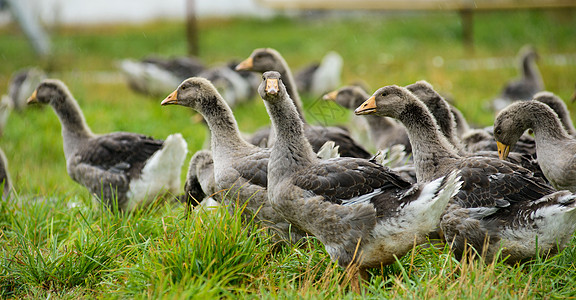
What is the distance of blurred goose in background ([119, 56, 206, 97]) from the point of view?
12.8 metres

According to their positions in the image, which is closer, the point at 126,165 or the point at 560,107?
the point at 560,107

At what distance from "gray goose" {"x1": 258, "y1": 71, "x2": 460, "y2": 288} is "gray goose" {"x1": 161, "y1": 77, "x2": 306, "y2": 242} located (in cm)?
46

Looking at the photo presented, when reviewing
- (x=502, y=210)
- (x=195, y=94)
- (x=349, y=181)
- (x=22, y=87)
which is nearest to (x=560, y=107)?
(x=502, y=210)

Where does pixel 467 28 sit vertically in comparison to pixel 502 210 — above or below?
above

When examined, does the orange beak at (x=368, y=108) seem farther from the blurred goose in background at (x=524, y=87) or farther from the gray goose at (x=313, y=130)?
the blurred goose in background at (x=524, y=87)

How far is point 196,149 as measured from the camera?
30.4ft

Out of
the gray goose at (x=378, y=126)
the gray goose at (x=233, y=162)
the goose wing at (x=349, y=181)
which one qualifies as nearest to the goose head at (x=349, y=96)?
the gray goose at (x=378, y=126)

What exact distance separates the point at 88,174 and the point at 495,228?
13.9 ft

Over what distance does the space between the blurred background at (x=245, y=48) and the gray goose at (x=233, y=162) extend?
245 centimetres

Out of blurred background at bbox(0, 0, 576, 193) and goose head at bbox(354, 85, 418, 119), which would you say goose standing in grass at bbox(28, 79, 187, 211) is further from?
goose head at bbox(354, 85, 418, 119)

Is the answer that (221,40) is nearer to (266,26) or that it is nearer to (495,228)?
(266,26)

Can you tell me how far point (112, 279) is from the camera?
14.8 ft

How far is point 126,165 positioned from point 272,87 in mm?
2773

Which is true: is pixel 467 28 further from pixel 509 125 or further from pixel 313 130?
pixel 509 125
